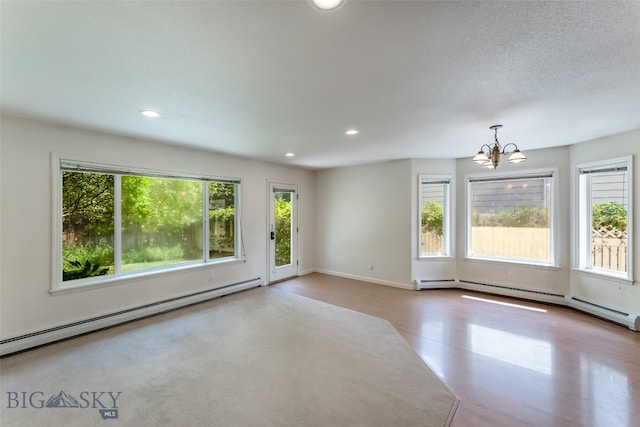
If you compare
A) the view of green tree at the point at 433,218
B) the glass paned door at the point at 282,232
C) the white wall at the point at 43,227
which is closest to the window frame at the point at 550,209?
the view of green tree at the point at 433,218

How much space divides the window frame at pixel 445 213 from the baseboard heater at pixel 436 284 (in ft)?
1.49

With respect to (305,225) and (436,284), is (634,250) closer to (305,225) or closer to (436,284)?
(436,284)

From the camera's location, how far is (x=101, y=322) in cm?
343

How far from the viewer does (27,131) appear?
9.71 feet

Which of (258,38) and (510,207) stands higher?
(258,38)

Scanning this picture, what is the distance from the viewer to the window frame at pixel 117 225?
3152 millimetres

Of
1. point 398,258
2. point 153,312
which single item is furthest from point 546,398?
point 153,312

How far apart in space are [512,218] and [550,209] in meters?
0.55

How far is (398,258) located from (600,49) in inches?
167

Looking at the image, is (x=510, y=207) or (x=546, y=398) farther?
(x=510, y=207)

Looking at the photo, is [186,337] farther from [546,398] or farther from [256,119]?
[546,398]

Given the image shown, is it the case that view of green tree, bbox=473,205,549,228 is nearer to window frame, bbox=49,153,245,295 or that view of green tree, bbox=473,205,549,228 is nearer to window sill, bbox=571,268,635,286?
window sill, bbox=571,268,635,286

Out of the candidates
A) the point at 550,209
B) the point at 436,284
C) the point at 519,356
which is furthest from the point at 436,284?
the point at 519,356

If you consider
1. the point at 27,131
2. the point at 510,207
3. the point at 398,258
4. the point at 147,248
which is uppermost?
the point at 27,131
